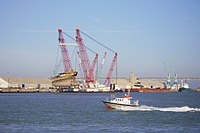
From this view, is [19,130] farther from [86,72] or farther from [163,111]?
[86,72]

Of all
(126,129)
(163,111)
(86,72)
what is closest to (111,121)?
(126,129)

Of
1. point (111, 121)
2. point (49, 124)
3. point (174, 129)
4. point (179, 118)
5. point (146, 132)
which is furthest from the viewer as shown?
point (179, 118)

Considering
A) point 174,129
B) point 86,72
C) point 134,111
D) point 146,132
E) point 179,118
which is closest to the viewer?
point 146,132

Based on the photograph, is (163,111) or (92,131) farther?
(163,111)

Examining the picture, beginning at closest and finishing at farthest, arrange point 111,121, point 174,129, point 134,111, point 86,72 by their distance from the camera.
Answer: point 174,129
point 111,121
point 134,111
point 86,72

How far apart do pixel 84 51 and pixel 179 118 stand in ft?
472

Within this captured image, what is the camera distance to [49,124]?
155 feet

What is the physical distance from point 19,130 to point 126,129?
35.8 ft

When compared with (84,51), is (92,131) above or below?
below

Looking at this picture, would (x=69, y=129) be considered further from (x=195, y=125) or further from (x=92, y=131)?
(x=195, y=125)

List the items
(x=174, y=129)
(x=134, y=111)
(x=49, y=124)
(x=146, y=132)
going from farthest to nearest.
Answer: (x=134, y=111)
(x=49, y=124)
(x=174, y=129)
(x=146, y=132)

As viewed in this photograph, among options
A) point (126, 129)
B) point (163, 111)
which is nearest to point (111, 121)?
point (126, 129)

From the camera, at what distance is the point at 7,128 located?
4347 cm

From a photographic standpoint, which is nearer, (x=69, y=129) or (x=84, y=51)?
(x=69, y=129)
